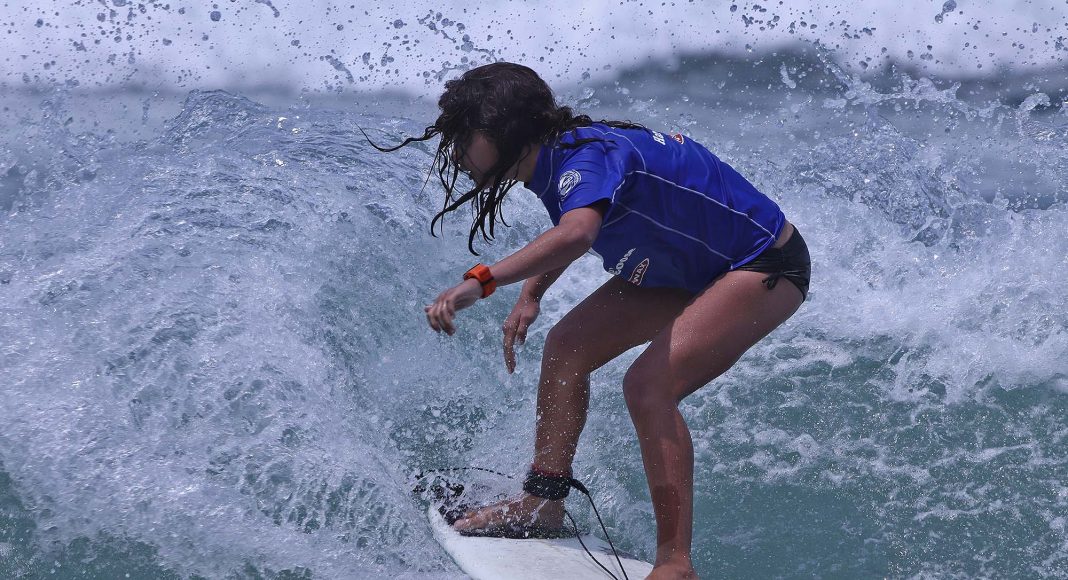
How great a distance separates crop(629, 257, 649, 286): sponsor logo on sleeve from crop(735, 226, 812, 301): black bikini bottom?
237mm

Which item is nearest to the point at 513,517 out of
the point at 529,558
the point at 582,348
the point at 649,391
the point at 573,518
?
the point at 529,558

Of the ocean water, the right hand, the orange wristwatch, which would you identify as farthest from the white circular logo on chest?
the ocean water

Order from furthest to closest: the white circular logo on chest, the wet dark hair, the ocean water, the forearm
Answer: the ocean water
the wet dark hair
the white circular logo on chest
the forearm

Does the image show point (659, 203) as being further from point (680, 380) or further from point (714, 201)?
point (680, 380)

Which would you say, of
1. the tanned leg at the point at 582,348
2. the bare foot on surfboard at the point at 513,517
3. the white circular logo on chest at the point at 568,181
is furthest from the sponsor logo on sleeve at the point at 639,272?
the bare foot on surfboard at the point at 513,517

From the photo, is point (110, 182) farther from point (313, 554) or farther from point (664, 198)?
point (664, 198)

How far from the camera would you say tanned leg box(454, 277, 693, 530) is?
3.08 meters

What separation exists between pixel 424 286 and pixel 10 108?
412 cm

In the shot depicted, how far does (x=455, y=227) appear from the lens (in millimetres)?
4910

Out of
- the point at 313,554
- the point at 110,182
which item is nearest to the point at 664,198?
the point at 313,554

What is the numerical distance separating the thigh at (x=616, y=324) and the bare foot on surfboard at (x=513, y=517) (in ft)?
1.38

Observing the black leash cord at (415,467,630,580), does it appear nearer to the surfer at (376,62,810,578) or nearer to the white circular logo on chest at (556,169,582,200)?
the surfer at (376,62,810,578)

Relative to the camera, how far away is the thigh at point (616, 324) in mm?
3080

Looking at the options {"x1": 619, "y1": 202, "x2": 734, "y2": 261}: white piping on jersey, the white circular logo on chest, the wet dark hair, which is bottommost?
{"x1": 619, "y1": 202, "x2": 734, "y2": 261}: white piping on jersey
